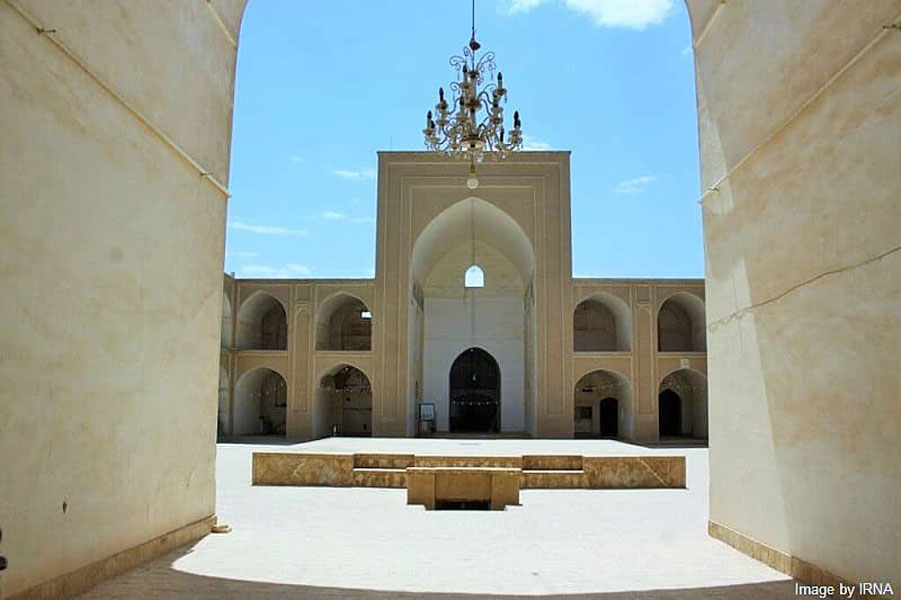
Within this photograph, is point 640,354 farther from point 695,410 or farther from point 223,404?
point 223,404

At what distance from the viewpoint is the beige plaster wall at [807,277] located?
13.4ft

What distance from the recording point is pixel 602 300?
87.1 ft

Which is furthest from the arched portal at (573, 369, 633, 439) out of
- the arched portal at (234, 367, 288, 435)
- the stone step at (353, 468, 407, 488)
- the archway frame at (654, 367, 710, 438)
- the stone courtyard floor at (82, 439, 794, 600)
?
the stone courtyard floor at (82, 439, 794, 600)

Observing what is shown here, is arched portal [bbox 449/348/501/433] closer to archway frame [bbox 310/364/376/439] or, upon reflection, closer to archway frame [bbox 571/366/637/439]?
archway frame [bbox 571/366/637/439]

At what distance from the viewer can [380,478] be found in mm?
12008

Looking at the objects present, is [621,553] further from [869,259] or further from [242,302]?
[242,302]

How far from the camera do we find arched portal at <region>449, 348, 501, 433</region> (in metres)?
27.8

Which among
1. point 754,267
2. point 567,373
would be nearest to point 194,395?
point 754,267

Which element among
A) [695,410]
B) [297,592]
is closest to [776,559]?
[297,592]

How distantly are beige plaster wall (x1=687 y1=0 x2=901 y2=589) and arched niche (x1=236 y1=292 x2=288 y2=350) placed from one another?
20391 mm

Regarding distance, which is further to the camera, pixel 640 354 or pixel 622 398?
pixel 622 398

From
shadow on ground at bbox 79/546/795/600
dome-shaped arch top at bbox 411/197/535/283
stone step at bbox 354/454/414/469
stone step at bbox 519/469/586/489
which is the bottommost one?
stone step at bbox 519/469/586/489

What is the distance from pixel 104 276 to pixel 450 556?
3485mm

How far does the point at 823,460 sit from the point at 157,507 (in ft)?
15.5
